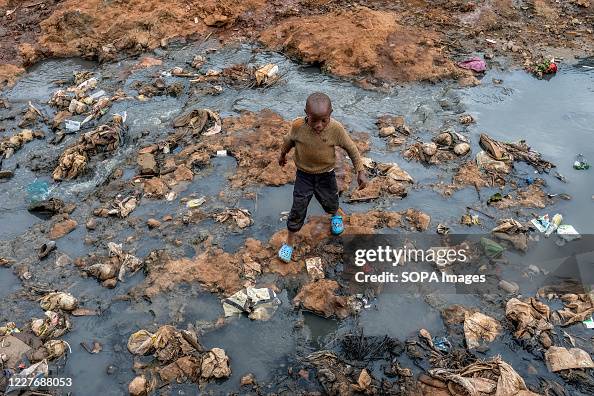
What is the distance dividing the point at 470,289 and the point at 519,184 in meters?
1.80

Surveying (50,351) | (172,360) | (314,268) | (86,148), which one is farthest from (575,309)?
(86,148)

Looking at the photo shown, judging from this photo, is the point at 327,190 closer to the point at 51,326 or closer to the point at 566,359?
the point at 566,359

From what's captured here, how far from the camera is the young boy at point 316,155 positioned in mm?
3309

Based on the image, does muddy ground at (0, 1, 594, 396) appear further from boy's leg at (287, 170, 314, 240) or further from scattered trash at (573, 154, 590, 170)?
boy's leg at (287, 170, 314, 240)

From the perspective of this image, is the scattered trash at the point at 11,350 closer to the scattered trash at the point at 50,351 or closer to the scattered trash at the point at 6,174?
the scattered trash at the point at 50,351

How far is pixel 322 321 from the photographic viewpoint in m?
3.78

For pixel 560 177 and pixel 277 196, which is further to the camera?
pixel 560 177

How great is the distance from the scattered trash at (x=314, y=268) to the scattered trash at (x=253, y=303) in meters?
0.40

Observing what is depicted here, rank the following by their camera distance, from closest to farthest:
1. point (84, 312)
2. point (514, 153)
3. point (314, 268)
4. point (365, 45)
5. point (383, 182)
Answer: point (84, 312) < point (314, 268) < point (383, 182) < point (514, 153) < point (365, 45)

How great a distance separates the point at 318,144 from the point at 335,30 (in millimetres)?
5181

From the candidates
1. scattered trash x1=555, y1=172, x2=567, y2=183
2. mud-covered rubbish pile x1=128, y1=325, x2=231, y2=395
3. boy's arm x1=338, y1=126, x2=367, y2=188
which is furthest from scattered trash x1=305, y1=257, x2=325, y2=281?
scattered trash x1=555, y1=172, x2=567, y2=183

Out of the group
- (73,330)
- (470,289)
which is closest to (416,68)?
(470,289)

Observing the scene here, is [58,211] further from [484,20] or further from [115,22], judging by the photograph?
[484,20]

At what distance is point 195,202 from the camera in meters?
4.97
